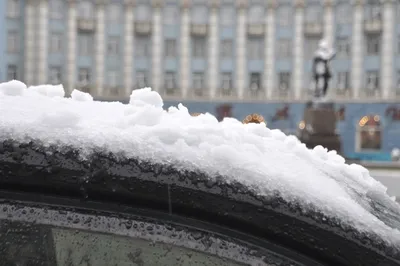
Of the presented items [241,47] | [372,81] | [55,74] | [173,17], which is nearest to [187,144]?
[372,81]

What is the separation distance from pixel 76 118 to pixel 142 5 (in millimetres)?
31232

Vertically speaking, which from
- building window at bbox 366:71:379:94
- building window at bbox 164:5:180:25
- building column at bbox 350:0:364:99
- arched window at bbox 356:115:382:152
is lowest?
arched window at bbox 356:115:382:152

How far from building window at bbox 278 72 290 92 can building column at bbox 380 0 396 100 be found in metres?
4.94

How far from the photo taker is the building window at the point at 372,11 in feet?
98.2

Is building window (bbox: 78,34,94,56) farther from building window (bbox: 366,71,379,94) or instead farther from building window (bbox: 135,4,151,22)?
building window (bbox: 366,71,379,94)

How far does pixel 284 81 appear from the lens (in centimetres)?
3042

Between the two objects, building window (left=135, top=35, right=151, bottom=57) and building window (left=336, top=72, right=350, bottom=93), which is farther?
building window (left=135, top=35, right=151, bottom=57)

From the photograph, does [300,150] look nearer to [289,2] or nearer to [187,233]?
[187,233]

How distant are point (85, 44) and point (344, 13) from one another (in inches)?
570

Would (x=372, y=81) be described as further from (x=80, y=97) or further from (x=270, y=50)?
(x=80, y=97)

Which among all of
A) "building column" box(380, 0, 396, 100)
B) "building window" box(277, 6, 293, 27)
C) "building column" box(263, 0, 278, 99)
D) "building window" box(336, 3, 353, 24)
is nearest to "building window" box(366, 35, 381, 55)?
"building column" box(380, 0, 396, 100)

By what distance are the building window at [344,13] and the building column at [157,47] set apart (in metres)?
9.86

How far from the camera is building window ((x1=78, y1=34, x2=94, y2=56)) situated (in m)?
30.8

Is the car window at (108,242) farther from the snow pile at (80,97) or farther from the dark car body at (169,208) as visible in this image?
the snow pile at (80,97)
